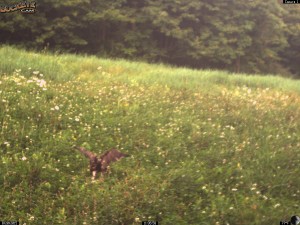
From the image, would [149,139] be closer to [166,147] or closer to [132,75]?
[166,147]

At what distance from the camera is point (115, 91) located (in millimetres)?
9461

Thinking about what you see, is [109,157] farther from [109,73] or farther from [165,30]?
[165,30]

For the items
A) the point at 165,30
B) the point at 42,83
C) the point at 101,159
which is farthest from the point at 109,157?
the point at 165,30

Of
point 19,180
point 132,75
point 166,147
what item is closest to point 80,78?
point 132,75

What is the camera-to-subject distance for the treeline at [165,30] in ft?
61.7

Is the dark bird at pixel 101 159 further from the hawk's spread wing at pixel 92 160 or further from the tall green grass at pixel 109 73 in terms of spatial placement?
the tall green grass at pixel 109 73

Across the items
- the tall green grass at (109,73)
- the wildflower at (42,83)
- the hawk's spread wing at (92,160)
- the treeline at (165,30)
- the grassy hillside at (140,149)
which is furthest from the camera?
the treeline at (165,30)

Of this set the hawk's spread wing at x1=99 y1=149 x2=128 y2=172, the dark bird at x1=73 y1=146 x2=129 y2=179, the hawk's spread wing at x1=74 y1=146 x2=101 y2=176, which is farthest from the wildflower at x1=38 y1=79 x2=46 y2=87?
the hawk's spread wing at x1=99 y1=149 x2=128 y2=172

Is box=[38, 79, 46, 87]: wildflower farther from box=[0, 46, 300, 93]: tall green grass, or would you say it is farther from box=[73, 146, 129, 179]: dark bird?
box=[73, 146, 129, 179]: dark bird

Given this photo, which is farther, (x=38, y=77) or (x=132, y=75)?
(x=132, y=75)

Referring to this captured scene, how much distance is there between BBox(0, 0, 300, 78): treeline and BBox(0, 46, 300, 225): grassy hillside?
850cm

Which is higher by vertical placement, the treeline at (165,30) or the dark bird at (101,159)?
the treeline at (165,30)

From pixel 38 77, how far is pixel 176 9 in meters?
13.5

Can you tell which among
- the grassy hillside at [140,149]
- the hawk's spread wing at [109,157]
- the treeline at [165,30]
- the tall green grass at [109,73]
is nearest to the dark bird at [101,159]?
the hawk's spread wing at [109,157]
